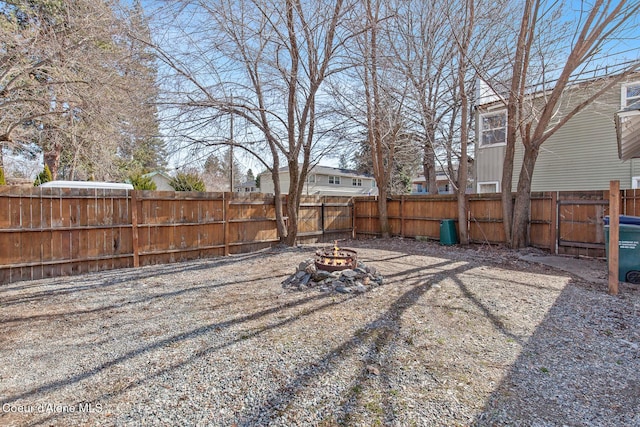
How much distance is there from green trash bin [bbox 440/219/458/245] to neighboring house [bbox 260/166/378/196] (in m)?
14.7

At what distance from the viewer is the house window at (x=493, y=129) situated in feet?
36.1

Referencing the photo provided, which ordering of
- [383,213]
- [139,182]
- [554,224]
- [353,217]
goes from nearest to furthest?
[554,224] < [383,213] < [353,217] < [139,182]

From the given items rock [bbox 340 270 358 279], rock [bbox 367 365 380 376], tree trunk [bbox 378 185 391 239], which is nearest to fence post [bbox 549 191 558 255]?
tree trunk [bbox 378 185 391 239]

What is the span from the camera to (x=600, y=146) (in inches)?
369

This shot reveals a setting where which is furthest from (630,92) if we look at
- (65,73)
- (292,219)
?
(65,73)

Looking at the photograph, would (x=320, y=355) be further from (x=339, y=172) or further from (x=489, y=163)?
(x=339, y=172)

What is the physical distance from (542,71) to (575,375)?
24.8 feet

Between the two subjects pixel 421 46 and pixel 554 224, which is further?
pixel 421 46

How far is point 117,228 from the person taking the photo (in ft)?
20.8

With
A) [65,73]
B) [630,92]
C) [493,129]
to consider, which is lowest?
[493,129]

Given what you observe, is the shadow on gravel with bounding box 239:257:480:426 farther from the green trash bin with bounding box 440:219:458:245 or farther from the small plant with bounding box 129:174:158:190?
the small plant with bounding box 129:174:158:190

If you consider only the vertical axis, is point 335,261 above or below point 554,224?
below

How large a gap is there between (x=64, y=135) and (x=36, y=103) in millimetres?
1744

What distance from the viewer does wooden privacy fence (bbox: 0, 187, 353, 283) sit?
5391 millimetres
